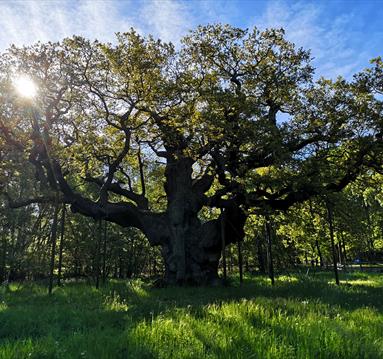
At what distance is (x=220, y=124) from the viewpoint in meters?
15.9

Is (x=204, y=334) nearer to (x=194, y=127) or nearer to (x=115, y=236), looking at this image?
(x=194, y=127)

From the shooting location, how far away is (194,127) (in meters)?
16.7

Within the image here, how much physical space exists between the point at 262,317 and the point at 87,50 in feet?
49.3

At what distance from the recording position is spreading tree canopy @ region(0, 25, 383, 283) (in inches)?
669

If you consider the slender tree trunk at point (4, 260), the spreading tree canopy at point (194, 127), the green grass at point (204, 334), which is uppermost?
the spreading tree canopy at point (194, 127)

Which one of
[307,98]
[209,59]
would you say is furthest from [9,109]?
[307,98]

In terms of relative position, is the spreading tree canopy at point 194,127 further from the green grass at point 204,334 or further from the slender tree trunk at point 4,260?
the slender tree trunk at point 4,260

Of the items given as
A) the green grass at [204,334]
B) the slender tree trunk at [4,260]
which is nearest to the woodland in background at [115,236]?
the slender tree trunk at [4,260]

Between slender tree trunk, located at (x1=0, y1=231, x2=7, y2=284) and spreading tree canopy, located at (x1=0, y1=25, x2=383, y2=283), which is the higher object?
spreading tree canopy, located at (x1=0, y1=25, x2=383, y2=283)

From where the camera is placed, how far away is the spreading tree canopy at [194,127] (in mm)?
17000

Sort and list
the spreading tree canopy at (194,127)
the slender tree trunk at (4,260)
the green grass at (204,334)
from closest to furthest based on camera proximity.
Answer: the green grass at (204,334), the spreading tree canopy at (194,127), the slender tree trunk at (4,260)

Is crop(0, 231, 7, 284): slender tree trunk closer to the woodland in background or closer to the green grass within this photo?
the woodland in background

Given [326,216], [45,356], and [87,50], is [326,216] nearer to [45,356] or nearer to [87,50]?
[87,50]

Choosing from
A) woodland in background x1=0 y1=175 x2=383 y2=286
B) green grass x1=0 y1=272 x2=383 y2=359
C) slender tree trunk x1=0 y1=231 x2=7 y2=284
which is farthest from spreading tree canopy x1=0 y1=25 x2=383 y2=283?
slender tree trunk x1=0 y1=231 x2=7 y2=284
